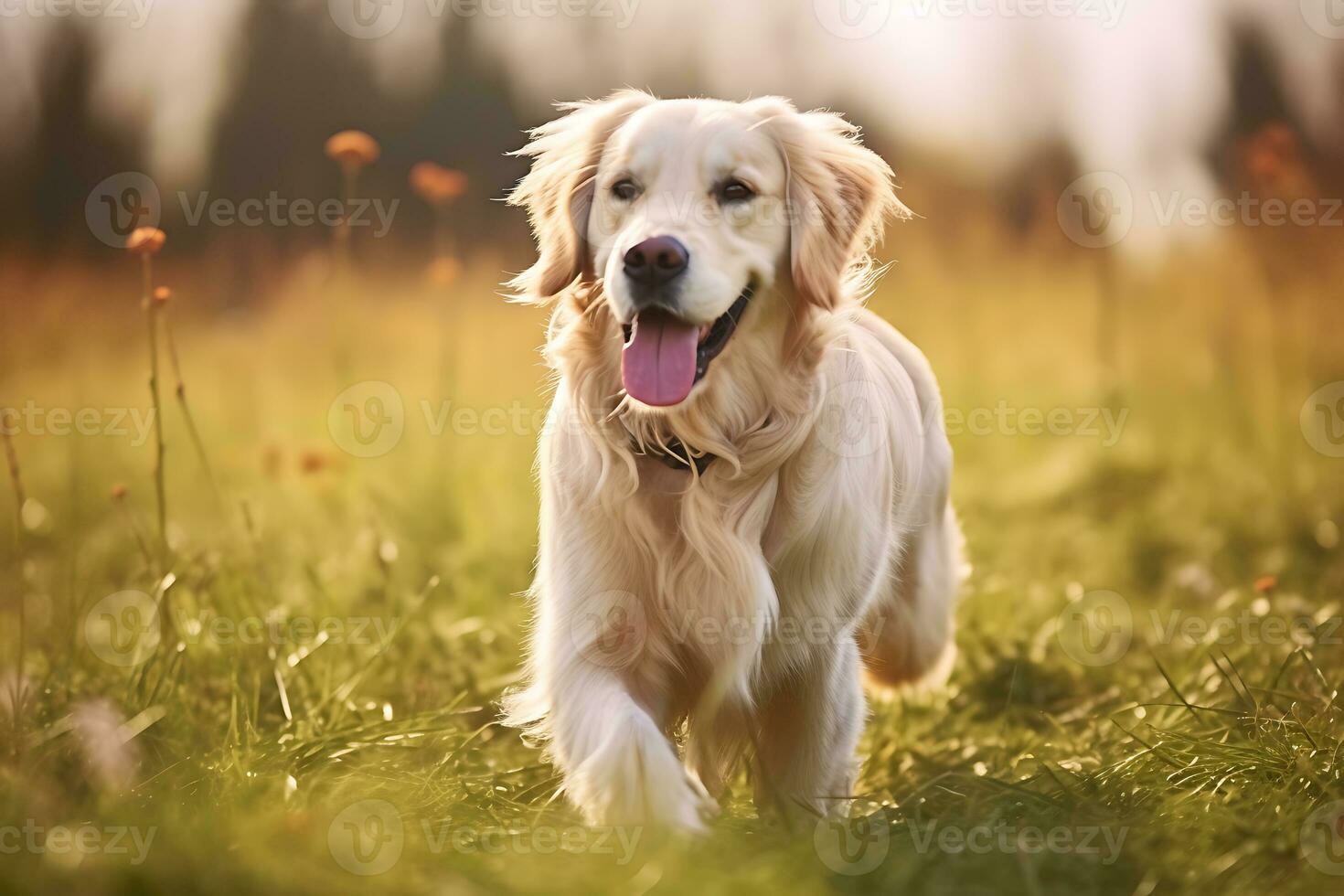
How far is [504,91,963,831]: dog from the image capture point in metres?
2.68

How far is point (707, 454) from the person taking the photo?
287 centimetres

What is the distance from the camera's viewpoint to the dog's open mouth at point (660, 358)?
8.68ft

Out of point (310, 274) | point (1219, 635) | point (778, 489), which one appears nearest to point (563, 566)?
point (778, 489)

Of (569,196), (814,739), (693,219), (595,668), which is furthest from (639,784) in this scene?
(569,196)

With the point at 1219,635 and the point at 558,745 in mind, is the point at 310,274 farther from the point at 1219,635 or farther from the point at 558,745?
the point at 1219,635
